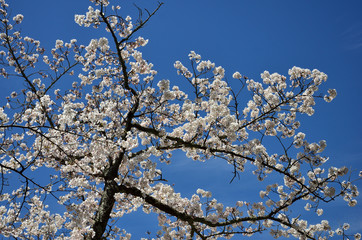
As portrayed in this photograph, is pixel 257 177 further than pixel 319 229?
No

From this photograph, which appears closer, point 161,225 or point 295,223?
point 295,223

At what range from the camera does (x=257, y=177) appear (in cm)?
794

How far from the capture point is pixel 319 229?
8.48 m

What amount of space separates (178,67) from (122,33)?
2.19 m

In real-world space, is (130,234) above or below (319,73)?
below

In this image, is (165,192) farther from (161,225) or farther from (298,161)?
(298,161)

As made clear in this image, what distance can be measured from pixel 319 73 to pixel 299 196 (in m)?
3.54

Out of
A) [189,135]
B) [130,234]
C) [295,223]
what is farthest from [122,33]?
[295,223]

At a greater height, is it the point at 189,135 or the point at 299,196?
the point at 189,135

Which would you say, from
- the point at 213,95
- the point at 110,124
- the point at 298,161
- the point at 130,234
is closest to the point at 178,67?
the point at 213,95

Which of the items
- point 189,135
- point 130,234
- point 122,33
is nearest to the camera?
point 189,135

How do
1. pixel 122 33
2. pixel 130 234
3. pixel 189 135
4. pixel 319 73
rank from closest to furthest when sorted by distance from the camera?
pixel 319 73 → pixel 189 135 → pixel 122 33 → pixel 130 234

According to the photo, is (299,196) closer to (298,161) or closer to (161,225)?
(298,161)

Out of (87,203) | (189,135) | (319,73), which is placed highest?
(319,73)
